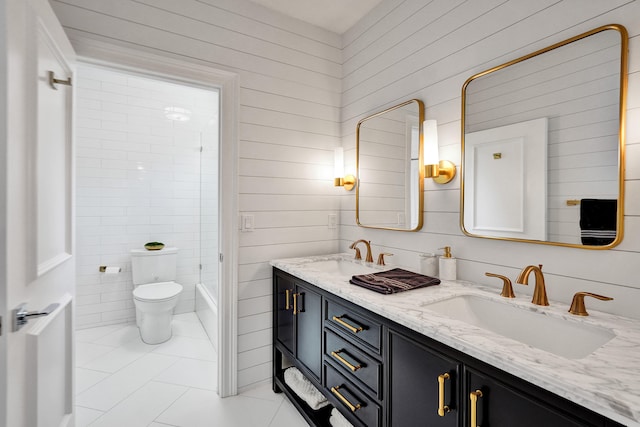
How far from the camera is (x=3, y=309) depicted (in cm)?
88

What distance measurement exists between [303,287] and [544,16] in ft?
5.59

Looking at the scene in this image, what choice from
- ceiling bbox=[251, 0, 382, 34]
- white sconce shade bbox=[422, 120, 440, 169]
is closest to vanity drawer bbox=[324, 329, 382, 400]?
white sconce shade bbox=[422, 120, 440, 169]

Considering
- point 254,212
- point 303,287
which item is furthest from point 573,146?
point 254,212

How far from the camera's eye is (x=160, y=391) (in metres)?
2.12

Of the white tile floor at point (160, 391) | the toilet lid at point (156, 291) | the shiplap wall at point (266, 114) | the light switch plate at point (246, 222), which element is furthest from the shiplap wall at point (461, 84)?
the toilet lid at point (156, 291)

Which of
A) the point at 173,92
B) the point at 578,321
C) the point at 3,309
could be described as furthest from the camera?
the point at 173,92

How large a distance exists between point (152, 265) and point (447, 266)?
287 cm

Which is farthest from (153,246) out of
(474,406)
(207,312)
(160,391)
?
(474,406)

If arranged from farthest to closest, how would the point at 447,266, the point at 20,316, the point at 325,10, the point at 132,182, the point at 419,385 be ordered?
the point at 132,182 < the point at 325,10 < the point at 447,266 < the point at 419,385 < the point at 20,316

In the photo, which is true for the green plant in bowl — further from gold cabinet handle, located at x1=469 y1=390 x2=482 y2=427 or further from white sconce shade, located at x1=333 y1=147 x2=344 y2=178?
gold cabinet handle, located at x1=469 y1=390 x2=482 y2=427

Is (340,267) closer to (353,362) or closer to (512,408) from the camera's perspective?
(353,362)

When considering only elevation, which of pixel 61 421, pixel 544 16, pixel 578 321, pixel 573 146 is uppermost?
pixel 544 16

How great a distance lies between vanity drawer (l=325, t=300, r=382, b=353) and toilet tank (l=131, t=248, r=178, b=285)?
2.33m

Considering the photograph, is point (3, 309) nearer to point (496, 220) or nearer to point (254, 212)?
point (254, 212)
